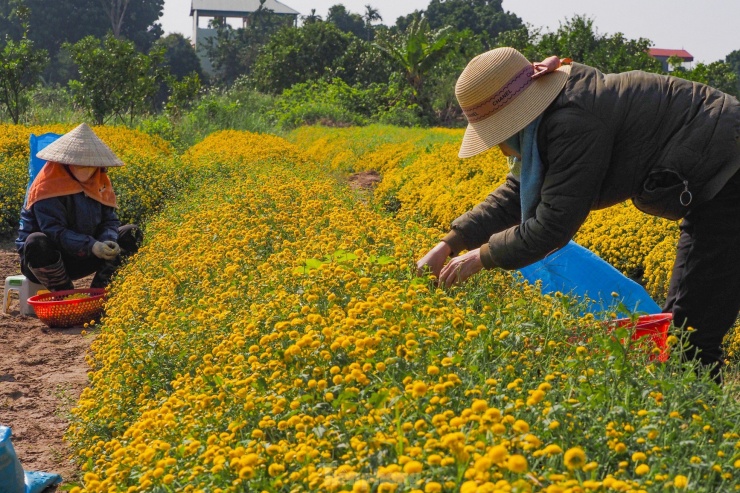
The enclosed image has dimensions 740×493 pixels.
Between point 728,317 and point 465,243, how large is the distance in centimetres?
93

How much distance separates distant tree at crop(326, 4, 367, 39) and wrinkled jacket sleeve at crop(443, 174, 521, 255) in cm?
6109

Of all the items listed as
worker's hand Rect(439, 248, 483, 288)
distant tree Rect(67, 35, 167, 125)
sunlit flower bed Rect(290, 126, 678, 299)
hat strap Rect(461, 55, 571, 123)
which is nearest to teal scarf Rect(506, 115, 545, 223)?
hat strap Rect(461, 55, 571, 123)

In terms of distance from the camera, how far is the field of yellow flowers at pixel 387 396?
186 centimetres

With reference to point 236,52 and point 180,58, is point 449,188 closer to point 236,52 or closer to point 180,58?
point 180,58

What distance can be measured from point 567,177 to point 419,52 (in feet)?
77.0

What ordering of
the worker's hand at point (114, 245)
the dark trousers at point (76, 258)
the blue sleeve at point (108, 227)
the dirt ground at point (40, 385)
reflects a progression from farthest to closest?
the blue sleeve at point (108, 227) → the worker's hand at point (114, 245) → the dark trousers at point (76, 258) → the dirt ground at point (40, 385)

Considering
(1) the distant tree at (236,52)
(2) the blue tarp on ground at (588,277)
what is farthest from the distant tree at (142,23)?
(2) the blue tarp on ground at (588,277)

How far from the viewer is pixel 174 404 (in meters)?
2.74

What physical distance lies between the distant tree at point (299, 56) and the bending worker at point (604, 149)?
99.8ft

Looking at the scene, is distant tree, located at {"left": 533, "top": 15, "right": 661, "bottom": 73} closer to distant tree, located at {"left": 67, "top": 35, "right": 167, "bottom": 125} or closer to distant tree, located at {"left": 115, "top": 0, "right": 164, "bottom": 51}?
distant tree, located at {"left": 67, "top": 35, "right": 167, "bottom": 125}

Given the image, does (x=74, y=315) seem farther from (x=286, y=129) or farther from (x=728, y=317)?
(x=286, y=129)

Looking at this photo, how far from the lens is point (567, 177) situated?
108 inches

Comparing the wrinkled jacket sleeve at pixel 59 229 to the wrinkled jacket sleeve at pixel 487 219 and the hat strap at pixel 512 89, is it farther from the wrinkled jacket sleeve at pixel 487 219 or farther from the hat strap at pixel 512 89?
the hat strap at pixel 512 89

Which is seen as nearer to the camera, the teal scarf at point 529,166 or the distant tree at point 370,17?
the teal scarf at point 529,166
